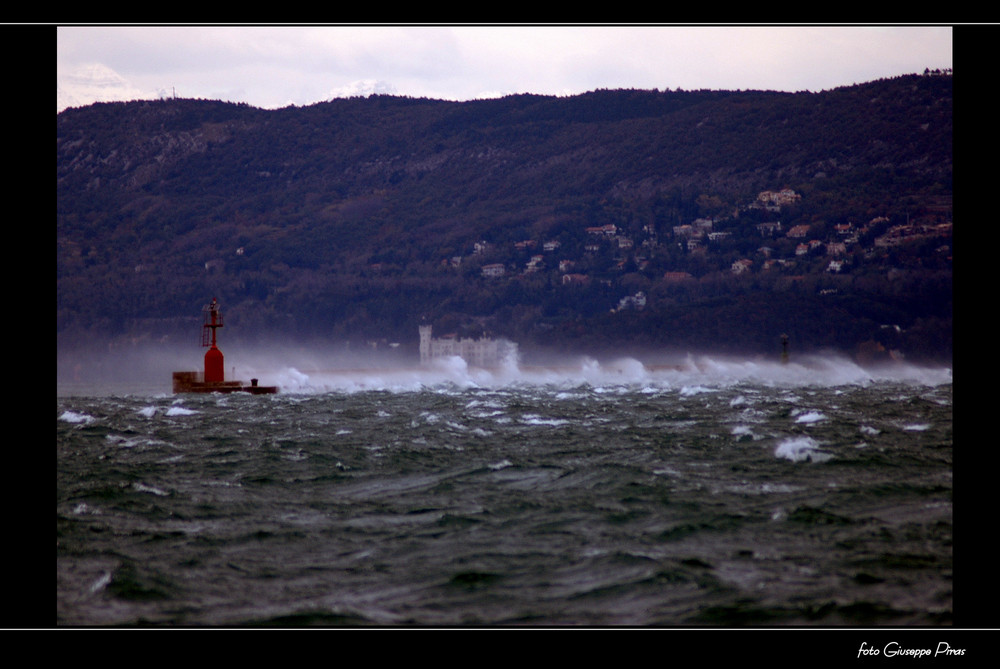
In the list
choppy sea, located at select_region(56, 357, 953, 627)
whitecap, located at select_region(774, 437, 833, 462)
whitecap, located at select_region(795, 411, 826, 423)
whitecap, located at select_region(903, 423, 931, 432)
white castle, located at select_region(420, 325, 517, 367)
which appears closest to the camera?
choppy sea, located at select_region(56, 357, 953, 627)

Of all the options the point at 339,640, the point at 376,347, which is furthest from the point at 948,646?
the point at 376,347

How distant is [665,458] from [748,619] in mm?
10738

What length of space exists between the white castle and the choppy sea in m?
122

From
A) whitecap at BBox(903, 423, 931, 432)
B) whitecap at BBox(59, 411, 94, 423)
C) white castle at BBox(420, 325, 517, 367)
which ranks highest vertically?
white castle at BBox(420, 325, 517, 367)

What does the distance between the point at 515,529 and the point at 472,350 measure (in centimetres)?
14175

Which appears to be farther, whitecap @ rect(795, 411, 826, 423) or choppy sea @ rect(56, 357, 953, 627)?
whitecap @ rect(795, 411, 826, 423)

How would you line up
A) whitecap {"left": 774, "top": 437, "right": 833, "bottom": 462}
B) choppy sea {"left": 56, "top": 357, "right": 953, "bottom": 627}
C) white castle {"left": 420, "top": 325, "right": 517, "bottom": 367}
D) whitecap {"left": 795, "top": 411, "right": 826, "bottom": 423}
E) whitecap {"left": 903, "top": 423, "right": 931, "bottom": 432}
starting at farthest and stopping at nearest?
white castle {"left": 420, "top": 325, "right": 517, "bottom": 367} < whitecap {"left": 795, "top": 411, "right": 826, "bottom": 423} < whitecap {"left": 903, "top": 423, "right": 931, "bottom": 432} < whitecap {"left": 774, "top": 437, "right": 833, "bottom": 462} < choppy sea {"left": 56, "top": 357, "right": 953, "bottom": 627}

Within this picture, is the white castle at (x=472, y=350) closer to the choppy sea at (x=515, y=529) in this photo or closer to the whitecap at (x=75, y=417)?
the whitecap at (x=75, y=417)

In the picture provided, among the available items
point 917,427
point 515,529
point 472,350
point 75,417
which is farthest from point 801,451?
point 472,350

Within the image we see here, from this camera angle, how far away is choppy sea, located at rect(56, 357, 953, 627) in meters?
10.5

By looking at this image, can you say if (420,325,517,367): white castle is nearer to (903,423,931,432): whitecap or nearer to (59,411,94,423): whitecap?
(59,411,94,423): whitecap

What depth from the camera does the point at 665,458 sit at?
2052 centimetres

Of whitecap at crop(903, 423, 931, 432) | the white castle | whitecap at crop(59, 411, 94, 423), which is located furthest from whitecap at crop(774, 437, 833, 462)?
the white castle

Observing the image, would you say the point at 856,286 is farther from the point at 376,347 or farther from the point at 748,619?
the point at 748,619
